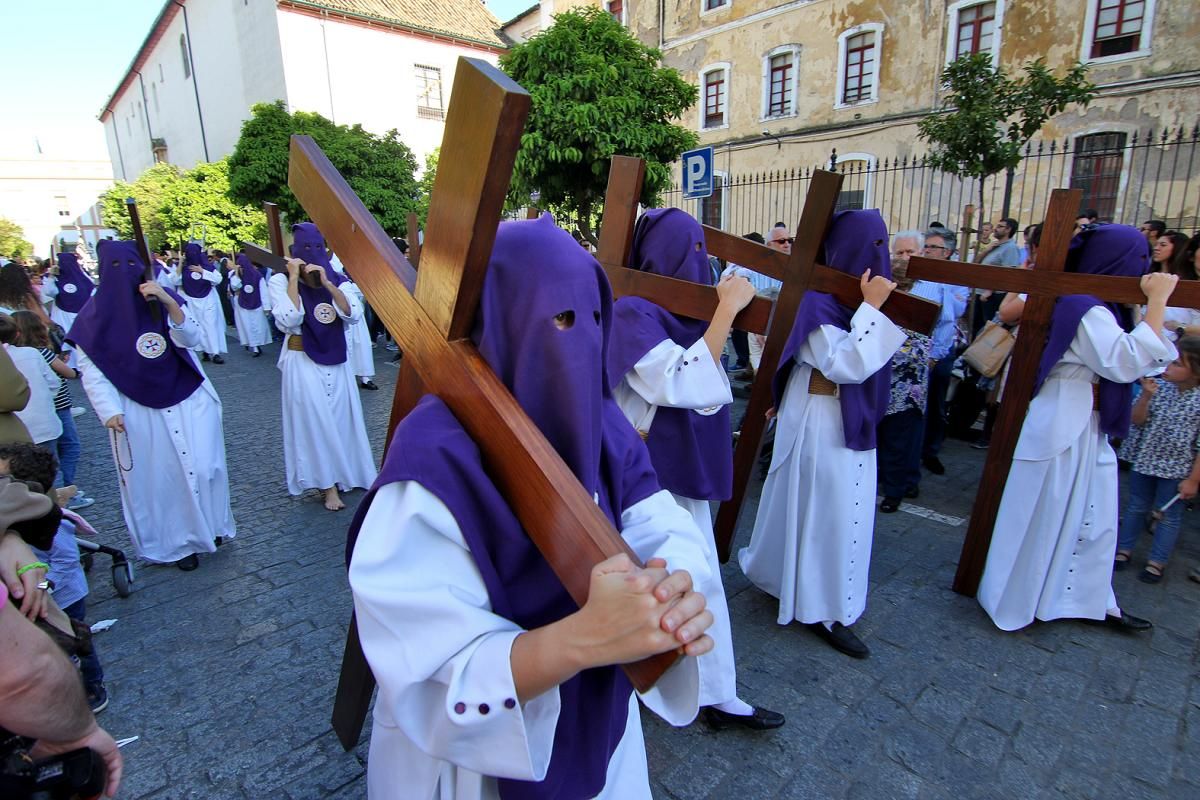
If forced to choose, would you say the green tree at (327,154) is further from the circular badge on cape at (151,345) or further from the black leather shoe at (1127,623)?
the black leather shoe at (1127,623)

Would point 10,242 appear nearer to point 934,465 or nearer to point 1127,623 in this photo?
point 934,465

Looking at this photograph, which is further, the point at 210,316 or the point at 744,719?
the point at 210,316

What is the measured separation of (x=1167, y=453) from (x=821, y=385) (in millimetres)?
2581

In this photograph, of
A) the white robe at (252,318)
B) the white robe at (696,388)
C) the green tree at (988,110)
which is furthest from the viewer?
the white robe at (252,318)

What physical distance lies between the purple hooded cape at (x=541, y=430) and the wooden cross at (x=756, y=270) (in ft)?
4.96

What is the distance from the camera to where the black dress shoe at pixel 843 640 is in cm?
322

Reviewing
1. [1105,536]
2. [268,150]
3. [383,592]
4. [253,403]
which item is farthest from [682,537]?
[268,150]

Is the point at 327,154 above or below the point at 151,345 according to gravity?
above

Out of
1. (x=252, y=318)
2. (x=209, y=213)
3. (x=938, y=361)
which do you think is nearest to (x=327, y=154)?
(x=209, y=213)

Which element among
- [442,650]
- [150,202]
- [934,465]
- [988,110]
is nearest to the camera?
[442,650]

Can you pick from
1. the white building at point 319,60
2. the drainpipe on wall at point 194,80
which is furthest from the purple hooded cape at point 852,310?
the drainpipe on wall at point 194,80

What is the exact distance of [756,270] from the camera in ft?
10.8

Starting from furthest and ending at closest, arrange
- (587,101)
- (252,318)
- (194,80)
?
(194,80) → (252,318) → (587,101)

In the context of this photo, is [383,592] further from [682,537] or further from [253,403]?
[253,403]
